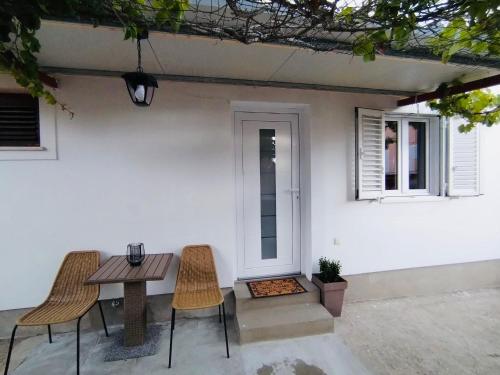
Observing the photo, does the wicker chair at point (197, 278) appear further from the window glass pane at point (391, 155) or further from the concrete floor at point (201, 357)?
the window glass pane at point (391, 155)

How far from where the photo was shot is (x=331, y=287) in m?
2.73

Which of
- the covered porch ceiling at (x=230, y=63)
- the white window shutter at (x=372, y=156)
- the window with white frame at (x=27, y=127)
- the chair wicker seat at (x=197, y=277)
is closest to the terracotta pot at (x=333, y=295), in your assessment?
the white window shutter at (x=372, y=156)

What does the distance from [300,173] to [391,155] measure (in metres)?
1.19

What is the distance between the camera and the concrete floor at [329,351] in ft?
6.74

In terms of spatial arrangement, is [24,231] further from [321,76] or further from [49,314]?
[321,76]

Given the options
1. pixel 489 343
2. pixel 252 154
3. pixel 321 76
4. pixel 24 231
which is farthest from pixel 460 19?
pixel 24 231

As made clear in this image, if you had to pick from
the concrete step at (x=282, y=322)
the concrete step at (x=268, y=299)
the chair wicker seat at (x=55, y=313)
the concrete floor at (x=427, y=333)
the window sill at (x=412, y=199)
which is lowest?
the concrete floor at (x=427, y=333)

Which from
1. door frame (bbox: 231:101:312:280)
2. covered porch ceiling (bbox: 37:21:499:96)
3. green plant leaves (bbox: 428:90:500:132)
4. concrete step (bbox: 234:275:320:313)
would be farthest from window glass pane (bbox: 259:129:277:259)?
green plant leaves (bbox: 428:90:500:132)

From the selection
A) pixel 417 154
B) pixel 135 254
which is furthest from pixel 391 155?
pixel 135 254

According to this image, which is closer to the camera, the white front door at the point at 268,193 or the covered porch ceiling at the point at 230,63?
the covered porch ceiling at the point at 230,63

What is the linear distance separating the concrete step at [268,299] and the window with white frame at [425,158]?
140 cm

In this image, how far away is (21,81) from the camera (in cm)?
149

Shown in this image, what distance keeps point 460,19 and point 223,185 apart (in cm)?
218

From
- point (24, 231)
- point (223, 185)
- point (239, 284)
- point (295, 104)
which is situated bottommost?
point (239, 284)
